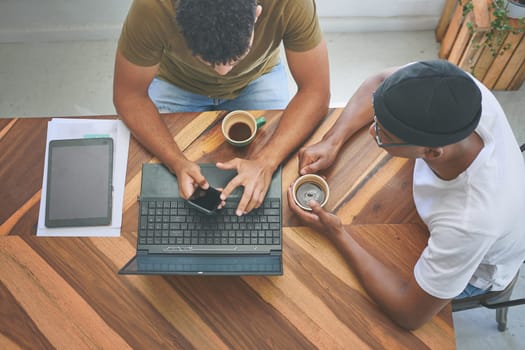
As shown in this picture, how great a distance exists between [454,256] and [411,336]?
0.25 meters

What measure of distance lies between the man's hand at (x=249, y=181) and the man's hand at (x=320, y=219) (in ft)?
0.28

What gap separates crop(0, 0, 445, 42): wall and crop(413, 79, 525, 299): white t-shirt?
4.84ft

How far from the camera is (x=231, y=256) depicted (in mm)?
1225

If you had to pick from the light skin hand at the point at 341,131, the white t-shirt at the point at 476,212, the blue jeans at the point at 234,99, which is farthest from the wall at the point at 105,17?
the white t-shirt at the point at 476,212

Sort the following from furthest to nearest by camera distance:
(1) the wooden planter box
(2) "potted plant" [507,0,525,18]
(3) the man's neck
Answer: (1) the wooden planter box → (2) "potted plant" [507,0,525,18] → (3) the man's neck

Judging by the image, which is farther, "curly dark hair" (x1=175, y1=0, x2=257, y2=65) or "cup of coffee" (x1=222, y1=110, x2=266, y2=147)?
"cup of coffee" (x1=222, y1=110, x2=266, y2=147)

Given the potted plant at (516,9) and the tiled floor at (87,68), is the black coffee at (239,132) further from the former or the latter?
the potted plant at (516,9)

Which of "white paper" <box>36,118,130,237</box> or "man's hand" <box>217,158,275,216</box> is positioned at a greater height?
"man's hand" <box>217,158,275,216</box>

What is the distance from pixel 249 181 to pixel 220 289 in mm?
297

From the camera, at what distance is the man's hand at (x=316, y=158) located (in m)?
1.33

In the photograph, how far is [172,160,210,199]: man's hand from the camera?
1.28 meters

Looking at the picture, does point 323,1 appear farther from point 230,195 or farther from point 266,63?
point 230,195

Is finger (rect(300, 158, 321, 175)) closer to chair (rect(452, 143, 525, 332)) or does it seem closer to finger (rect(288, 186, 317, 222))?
finger (rect(288, 186, 317, 222))

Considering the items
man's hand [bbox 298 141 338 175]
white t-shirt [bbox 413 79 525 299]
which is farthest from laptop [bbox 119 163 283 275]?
white t-shirt [bbox 413 79 525 299]
